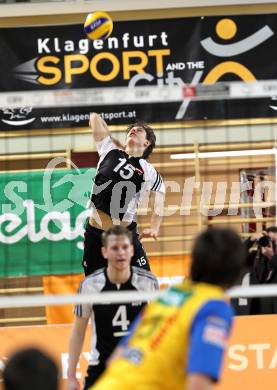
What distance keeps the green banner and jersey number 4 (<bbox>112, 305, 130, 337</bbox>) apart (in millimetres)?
3889

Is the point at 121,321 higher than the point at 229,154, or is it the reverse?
the point at 229,154

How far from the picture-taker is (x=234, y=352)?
8.10 meters

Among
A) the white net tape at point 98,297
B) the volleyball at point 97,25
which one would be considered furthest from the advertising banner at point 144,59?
the white net tape at point 98,297

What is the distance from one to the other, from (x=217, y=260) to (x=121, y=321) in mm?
2763

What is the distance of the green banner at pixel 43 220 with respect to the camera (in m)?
10.1

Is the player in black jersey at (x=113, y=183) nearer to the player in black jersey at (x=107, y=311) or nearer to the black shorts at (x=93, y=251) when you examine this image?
the black shorts at (x=93, y=251)

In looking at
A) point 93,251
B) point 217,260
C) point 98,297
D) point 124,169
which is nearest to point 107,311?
point 98,297

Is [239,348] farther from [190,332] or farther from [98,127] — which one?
[190,332]

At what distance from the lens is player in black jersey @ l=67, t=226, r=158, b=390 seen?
6.12 m

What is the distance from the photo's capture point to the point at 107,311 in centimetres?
620

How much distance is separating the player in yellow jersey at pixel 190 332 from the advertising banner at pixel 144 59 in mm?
7624

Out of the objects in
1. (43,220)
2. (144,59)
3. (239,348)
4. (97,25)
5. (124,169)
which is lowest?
(239,348)

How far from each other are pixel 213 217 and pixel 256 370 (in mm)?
3693

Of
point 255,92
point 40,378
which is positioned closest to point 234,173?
point 255,92
